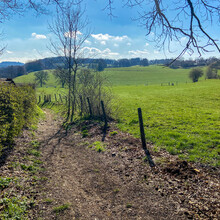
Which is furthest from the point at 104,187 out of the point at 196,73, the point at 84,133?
the point at 196,73

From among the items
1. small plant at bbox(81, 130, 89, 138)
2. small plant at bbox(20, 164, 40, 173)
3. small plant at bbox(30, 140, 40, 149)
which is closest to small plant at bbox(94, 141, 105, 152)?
small plant at bbox(81, 130, 89, 138)

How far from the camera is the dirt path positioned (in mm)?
3812

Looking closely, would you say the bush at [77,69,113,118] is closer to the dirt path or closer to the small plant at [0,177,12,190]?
the dirt path

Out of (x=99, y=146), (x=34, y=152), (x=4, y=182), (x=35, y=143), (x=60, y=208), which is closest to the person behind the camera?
(x=60, y=208)

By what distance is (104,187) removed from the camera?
4852 millimetres

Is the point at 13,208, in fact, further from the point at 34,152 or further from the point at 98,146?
the point at 98,146

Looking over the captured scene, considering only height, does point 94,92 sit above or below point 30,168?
above

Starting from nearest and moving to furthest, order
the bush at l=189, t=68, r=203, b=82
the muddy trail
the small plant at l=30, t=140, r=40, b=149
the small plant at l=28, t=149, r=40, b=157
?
the muddy trail → the small plant at l=28, t=149, r=40, b=157 → the small plant at l=30, t=140, r=40, b=149 → the bush at l=189, t=68, r=203, b=82

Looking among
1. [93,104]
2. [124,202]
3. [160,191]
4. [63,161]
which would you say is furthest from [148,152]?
[93,104]

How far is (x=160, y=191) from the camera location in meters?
4.42

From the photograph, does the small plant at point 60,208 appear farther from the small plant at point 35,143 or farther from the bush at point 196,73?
the bush at point 196,73

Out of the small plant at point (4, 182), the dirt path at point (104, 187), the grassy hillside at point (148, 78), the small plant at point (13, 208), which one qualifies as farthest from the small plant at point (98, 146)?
the grassy hillside at point (148, 78)

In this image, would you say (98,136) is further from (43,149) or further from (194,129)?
(194,129)

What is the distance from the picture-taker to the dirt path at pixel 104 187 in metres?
3.81
